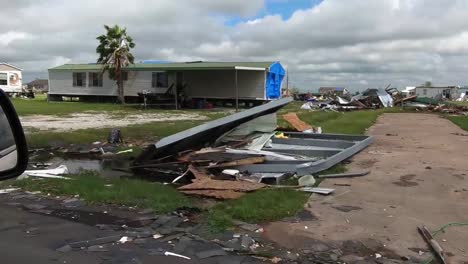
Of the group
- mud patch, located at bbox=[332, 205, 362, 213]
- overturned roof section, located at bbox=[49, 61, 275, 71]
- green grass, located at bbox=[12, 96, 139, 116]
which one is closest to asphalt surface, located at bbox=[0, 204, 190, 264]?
mud patch, located at bbox=[332, 205, 362, 213]

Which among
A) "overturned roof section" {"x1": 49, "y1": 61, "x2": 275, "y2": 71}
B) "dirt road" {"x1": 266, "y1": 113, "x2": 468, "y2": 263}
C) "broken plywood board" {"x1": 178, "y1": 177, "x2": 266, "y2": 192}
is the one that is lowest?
"dirt road" {"x1": 266, "y1": 113, "x2": 468, "y2": 263}

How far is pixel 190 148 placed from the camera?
11.8 meters

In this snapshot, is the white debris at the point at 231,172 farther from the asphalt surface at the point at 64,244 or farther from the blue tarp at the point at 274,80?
the blue tarp at the point at 274,80

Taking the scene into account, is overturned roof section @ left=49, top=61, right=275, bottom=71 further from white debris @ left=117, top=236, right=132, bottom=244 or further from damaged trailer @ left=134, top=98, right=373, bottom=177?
white debris @ left=117, top=236, right=132, bottom=244

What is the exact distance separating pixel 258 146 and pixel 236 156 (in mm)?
1517

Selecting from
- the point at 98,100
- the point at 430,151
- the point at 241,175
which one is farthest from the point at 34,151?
the point at 98,100

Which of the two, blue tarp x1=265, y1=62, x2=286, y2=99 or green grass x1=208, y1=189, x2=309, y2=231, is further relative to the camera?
blue tarp x1=265, y1=62, x2=286, y2=99

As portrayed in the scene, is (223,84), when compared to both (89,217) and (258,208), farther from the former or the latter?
(89,217)

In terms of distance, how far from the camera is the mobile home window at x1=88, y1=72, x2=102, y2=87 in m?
46.7

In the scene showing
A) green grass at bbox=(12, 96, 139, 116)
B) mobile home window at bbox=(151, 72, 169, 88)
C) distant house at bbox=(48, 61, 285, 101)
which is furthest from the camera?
mobile home window at bbox=(151, 72, 169, 88)

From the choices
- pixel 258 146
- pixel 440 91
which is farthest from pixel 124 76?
pixel 440 91

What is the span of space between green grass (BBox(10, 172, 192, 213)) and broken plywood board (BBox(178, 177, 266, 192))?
0.34 meters

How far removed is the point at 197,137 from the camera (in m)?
11.4

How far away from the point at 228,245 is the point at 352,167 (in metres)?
6.35
